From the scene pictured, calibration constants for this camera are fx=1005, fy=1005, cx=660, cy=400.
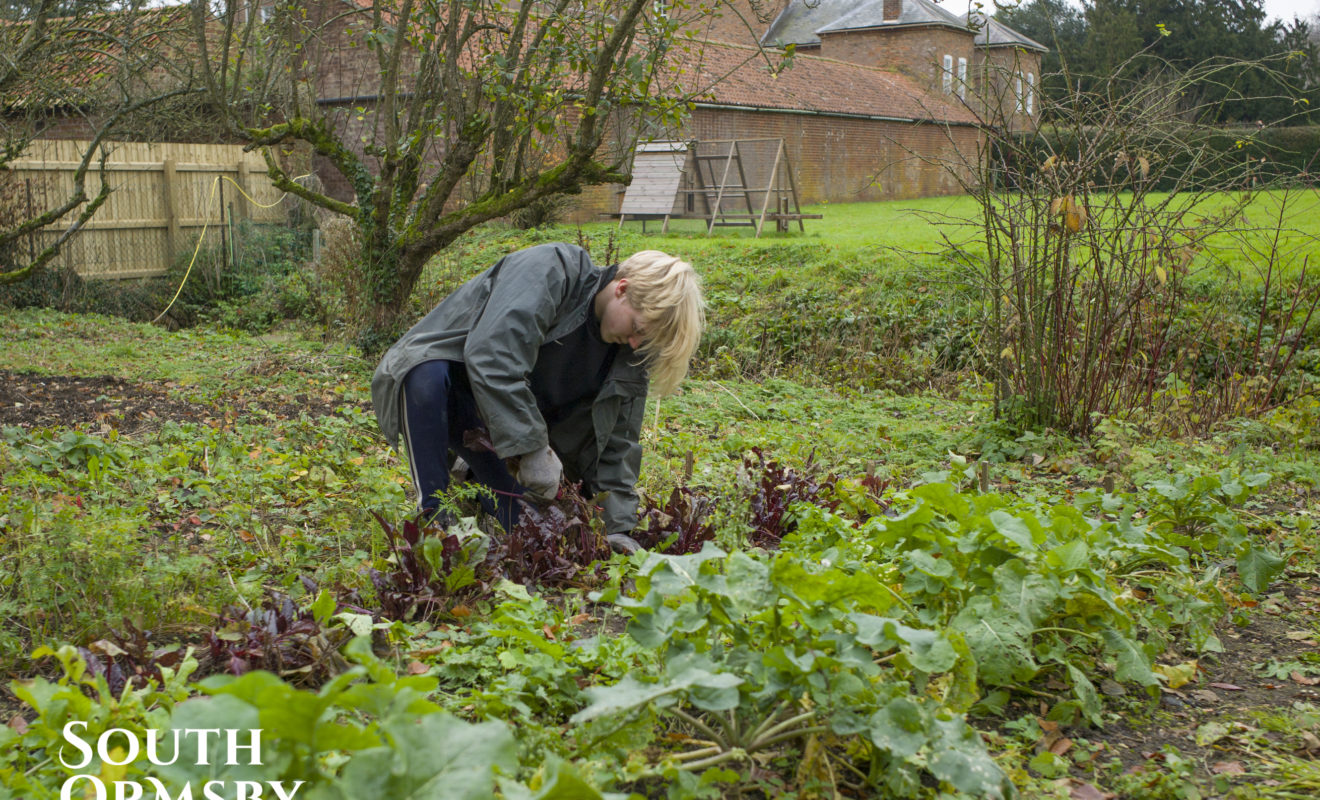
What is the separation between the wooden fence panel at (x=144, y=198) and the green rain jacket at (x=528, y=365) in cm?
1165

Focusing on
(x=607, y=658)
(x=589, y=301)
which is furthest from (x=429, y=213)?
(x=607, y=658)

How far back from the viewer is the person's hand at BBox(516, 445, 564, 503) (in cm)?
343

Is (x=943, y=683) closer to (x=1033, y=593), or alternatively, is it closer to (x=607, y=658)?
(x=1033, y=593)

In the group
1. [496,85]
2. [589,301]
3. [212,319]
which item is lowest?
[212,319]

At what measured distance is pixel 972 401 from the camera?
8188mm

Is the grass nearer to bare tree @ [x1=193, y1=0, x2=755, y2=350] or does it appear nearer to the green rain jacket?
the green rain jacket

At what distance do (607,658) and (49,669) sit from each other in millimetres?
1468

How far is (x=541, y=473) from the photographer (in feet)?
11.3

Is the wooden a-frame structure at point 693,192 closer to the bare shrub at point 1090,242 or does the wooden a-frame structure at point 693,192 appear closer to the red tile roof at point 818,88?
the red tile roof at point 818,88

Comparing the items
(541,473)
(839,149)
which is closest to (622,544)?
(541,473)

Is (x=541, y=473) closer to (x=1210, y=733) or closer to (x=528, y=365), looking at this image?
(x=528, y=365)

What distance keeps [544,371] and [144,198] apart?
13.2 metres

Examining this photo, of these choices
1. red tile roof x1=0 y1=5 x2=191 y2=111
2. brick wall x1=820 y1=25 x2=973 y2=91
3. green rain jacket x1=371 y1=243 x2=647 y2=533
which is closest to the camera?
green rain jacket x1=371 y1=243 x2=647 y2=533

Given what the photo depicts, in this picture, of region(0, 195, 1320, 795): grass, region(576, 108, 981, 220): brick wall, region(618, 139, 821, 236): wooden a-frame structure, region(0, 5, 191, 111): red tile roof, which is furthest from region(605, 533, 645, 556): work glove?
region(576, 108, 981, 220): brick wall
